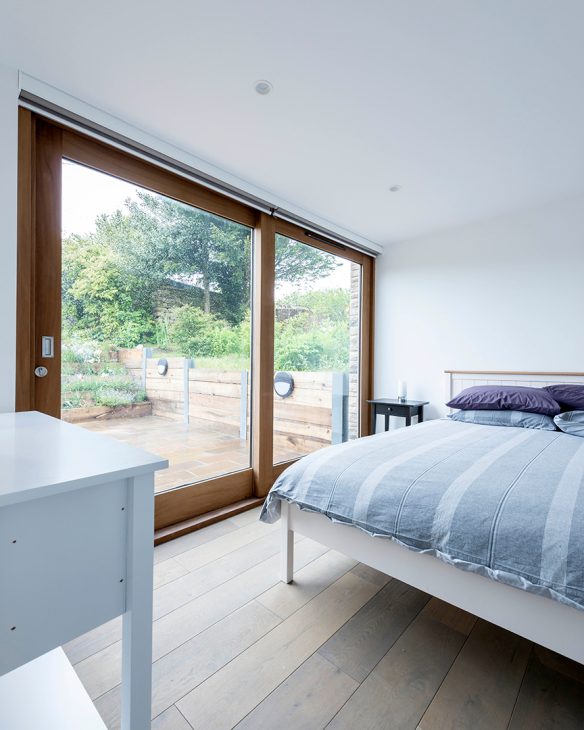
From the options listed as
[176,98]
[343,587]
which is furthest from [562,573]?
[176,98]

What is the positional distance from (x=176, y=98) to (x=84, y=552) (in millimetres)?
1916

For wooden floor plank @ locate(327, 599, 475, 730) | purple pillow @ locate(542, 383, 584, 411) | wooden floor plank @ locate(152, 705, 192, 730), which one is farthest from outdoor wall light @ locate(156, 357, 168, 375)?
purple pillow @ locate(542, 383, 584, 411)

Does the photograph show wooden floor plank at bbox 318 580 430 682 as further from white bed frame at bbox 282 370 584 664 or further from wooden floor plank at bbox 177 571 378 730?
white bed frame at bbox 282 370 584 664

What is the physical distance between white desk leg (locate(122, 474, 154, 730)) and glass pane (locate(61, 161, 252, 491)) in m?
1.42

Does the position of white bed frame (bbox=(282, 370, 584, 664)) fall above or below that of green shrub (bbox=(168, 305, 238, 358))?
below

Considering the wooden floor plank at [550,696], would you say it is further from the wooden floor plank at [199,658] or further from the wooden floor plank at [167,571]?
the wooden floor plank at [167,571]

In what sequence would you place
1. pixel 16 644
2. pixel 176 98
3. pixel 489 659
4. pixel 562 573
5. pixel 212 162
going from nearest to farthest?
pixel 16 644, pixel 562 573, pixel 489 659, pixel 176 98, pixel 212 162

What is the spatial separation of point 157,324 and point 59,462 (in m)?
1.64

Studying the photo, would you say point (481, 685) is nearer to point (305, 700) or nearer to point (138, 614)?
point (305, 700)

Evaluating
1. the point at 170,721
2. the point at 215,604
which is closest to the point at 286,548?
the point at 215,604

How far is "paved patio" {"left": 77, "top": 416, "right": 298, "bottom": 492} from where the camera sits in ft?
7.25

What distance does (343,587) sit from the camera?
1.78 m

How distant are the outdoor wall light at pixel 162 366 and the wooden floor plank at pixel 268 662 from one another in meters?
1.48

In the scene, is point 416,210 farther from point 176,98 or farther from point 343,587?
point 343,587
